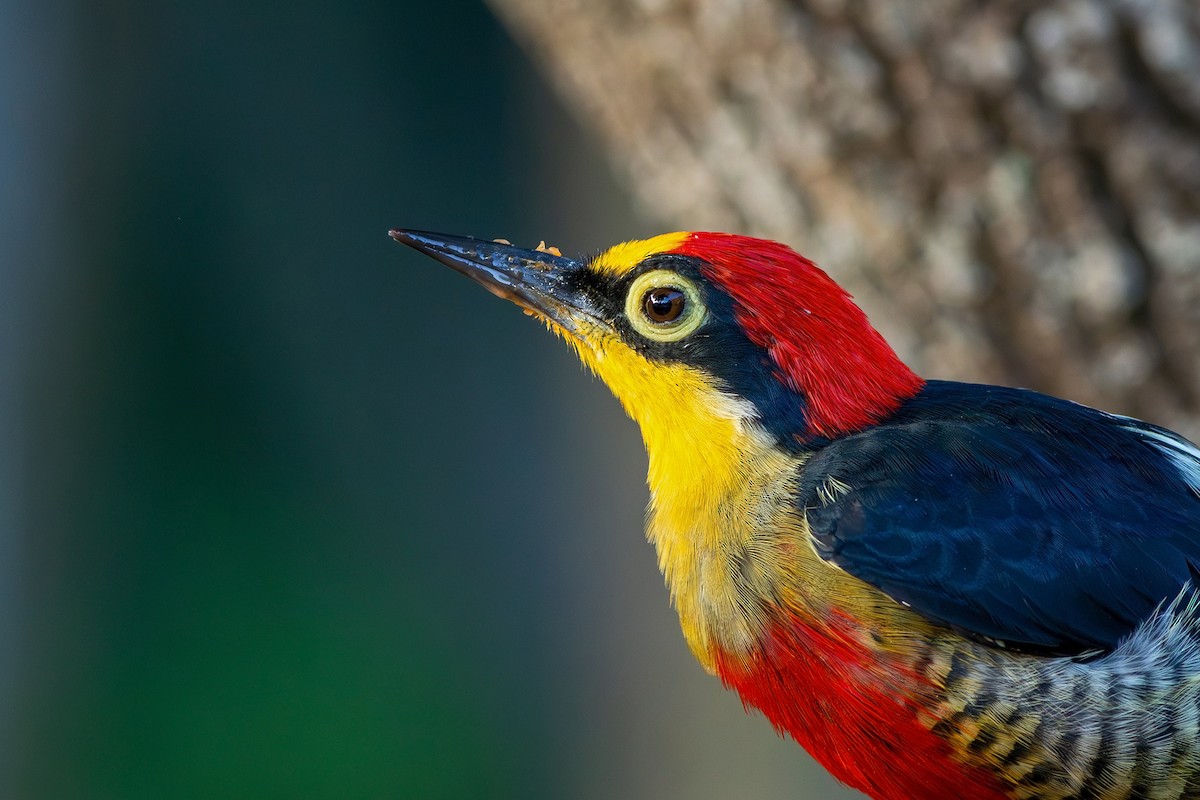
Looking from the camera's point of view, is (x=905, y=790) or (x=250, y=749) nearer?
(x=905, y=790)

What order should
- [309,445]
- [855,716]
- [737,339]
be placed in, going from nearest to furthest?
[855,716] < [737,339] < [309,445]

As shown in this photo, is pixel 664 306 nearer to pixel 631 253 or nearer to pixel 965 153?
pixel 631 253

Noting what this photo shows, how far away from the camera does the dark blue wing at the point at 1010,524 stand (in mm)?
2076

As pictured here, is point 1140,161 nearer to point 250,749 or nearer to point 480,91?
point 480,91

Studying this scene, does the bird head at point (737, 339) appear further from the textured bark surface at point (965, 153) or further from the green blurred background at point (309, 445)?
the green blurred background at point (309, 445)

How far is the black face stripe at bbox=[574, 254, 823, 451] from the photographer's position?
2.35 m

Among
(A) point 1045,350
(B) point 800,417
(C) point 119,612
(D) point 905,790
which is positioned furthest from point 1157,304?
(C) point 119,612

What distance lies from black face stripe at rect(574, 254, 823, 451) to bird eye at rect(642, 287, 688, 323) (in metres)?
0.04

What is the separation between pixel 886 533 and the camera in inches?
84.0

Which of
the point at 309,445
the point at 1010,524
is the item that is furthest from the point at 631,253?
the point at 309,445

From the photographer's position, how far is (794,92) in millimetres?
3164

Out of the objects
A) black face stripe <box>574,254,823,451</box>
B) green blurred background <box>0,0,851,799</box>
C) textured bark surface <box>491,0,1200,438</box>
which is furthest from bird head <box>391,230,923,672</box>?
green blurred background <box>0,0,851,799</box>

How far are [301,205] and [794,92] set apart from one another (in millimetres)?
2559

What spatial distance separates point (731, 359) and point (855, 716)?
70 cm
